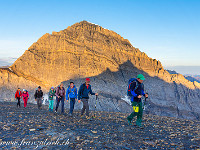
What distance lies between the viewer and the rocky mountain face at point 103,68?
67812mm

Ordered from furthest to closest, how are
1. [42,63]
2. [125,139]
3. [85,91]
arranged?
1. [42,63]
2. [85,91]
3. [125,139]

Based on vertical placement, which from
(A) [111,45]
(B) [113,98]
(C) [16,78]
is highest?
(A) [111,45]

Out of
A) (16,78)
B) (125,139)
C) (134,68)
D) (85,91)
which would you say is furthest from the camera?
(134,68)

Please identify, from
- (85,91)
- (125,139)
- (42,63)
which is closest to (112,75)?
(42,63)

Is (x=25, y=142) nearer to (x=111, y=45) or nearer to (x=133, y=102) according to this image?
(x=133, y=102)

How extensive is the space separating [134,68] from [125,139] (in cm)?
7515

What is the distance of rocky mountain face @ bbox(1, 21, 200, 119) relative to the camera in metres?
67.8

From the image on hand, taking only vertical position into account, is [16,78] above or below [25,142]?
above

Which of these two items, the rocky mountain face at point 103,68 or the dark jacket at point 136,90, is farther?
the rocky mountain face at point 103,68

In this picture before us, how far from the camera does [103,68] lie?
246ft

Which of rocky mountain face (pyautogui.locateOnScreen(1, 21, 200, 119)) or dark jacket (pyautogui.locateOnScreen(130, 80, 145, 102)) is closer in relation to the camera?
dark jacket (pyautogui.locateOnScreen(130, 80, 145, 102))

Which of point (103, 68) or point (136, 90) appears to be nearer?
point (136, 90)

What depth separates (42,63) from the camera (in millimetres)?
70312

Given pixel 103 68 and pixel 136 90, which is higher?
pixel 103 68
